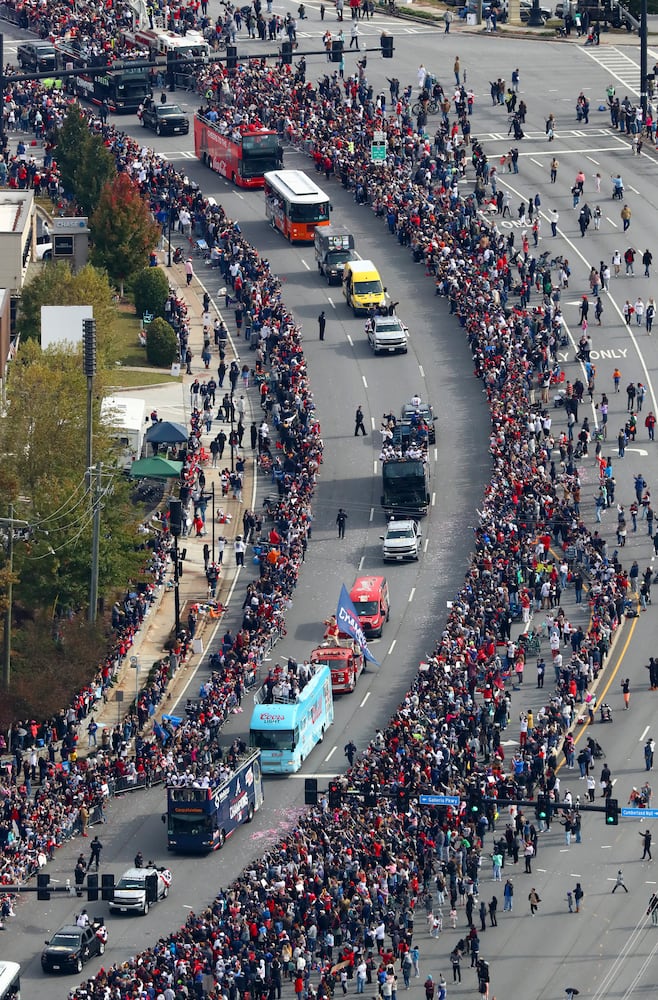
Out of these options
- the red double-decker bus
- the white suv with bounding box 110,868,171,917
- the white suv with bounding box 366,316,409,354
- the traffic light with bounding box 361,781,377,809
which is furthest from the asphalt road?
the traffic light with bounding box 361,781,377,809

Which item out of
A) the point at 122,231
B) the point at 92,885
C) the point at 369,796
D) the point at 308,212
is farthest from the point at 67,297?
the point at 369,796

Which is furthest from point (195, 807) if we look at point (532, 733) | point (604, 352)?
point (604, 352)

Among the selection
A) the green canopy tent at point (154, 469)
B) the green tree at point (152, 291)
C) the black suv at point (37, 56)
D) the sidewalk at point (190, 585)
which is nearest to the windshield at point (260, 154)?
the sidewalk at point (190, 585)

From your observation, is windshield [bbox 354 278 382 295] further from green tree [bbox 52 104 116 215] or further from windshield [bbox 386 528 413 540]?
windshield [bbox 386 528 413 540]

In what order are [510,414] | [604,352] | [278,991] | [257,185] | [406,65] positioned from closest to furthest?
[278,991] < [510,414] < [604,352] < [257,185] < [406,65]

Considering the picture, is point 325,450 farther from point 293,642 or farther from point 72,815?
point 72,815

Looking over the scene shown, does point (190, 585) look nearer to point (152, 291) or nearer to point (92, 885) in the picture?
point (152, 291)

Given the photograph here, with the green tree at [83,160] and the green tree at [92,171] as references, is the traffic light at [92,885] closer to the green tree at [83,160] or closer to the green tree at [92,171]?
the green tree at [92,171]
